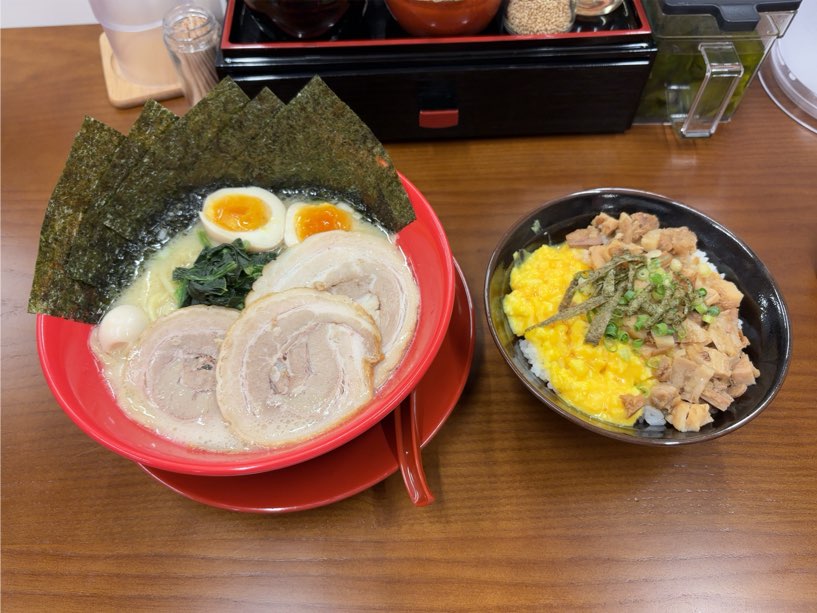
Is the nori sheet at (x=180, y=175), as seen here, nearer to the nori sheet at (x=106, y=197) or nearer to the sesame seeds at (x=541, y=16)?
the nori sheet at (x=106, y=197)

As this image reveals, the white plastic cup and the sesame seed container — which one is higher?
the sesame seed container

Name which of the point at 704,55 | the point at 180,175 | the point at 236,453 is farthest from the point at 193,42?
the point at 704,55

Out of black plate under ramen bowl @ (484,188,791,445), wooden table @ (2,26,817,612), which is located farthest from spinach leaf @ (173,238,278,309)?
black plate under ramen bowl @ (484,188,791,445)

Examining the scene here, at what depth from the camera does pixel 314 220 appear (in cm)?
143

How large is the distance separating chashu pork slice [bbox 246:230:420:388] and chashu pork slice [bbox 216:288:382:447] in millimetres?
65

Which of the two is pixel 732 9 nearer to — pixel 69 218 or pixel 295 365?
pixel 295 365

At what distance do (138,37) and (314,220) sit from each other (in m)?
0.90

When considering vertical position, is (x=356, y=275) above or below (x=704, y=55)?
below

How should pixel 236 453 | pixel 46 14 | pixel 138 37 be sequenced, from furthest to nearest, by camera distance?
pixel 46 14 < pixel 138 37 < pixel 236 453

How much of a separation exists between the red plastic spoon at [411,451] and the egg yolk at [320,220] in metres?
0.47

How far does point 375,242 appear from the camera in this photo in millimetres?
1377

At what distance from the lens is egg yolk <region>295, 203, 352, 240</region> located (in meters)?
1.42

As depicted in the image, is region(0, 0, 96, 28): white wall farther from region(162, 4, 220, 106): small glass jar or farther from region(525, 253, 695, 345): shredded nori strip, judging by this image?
region(525, 253, 695, 345): shredded nori strip

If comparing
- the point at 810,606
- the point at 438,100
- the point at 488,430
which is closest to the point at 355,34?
the point at 438,100
